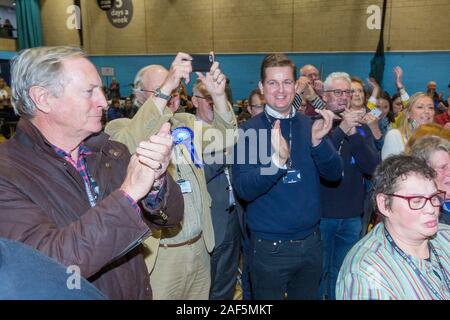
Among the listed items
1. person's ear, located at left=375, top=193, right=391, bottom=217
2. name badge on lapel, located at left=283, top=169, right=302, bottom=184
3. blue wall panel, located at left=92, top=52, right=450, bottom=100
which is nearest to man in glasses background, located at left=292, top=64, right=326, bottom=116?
name badge on lapel, located at left=283, top=169, right=302, bottom=184

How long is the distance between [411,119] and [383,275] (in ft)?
7.37

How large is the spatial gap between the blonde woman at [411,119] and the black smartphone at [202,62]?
5.90 feet

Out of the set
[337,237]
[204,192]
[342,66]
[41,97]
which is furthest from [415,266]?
[342,66]

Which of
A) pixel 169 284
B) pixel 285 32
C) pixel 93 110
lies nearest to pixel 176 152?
pixel 169 284

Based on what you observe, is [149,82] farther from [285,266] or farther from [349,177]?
[349,177]

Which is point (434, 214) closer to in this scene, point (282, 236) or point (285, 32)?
point (282, 236)

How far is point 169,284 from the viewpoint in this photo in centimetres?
210

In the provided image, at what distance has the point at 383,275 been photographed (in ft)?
4.61

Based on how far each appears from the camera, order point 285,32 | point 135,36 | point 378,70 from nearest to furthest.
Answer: point 378,70 < point 285,32 < point 135,36

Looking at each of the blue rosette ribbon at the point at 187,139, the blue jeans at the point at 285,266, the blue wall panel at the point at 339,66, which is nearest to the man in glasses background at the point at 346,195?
the blue jeans at the point at 285,266

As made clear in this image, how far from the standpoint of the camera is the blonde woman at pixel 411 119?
308cm

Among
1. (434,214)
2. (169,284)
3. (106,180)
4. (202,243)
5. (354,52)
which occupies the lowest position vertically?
(169,284)

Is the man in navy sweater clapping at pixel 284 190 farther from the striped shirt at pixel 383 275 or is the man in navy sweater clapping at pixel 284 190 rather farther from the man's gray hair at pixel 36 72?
the man's gray hair at pixel 36 72
